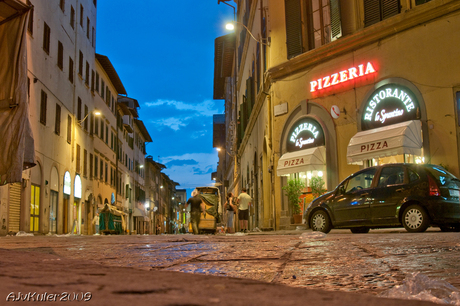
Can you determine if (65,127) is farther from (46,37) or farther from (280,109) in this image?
(280,109)

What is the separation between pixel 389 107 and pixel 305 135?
407 cm

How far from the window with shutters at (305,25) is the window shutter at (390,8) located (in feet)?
9.24

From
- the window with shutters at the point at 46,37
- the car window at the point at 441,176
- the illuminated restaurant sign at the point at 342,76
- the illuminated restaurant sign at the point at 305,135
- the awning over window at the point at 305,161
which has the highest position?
the window with shutters at the point at 46,37

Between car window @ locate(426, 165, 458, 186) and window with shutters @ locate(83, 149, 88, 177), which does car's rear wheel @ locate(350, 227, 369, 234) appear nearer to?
car window @ locate(426, 165, 458, 186)

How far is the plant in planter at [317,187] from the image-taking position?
55.5 ft

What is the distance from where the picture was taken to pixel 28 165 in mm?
6434

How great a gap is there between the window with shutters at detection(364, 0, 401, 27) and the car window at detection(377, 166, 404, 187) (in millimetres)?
6123

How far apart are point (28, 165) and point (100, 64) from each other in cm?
3162

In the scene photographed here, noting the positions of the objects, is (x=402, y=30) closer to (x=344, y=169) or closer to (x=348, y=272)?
(x=344, y=169)

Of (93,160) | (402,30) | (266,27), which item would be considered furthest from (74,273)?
(93,160)

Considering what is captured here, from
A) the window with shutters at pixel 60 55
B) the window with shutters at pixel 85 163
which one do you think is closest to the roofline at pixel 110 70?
the window with shutters at pixel 85 163

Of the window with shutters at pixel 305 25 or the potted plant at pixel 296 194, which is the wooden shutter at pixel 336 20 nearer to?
the window with shutters at pixel 305 25

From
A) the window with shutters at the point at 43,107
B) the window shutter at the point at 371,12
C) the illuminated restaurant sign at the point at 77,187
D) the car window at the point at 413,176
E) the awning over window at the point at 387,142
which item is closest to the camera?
the car window at the point at 413,176

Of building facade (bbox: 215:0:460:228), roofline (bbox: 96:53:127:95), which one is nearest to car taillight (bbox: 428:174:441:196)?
building facade (bbox: 215:0:460:228)
